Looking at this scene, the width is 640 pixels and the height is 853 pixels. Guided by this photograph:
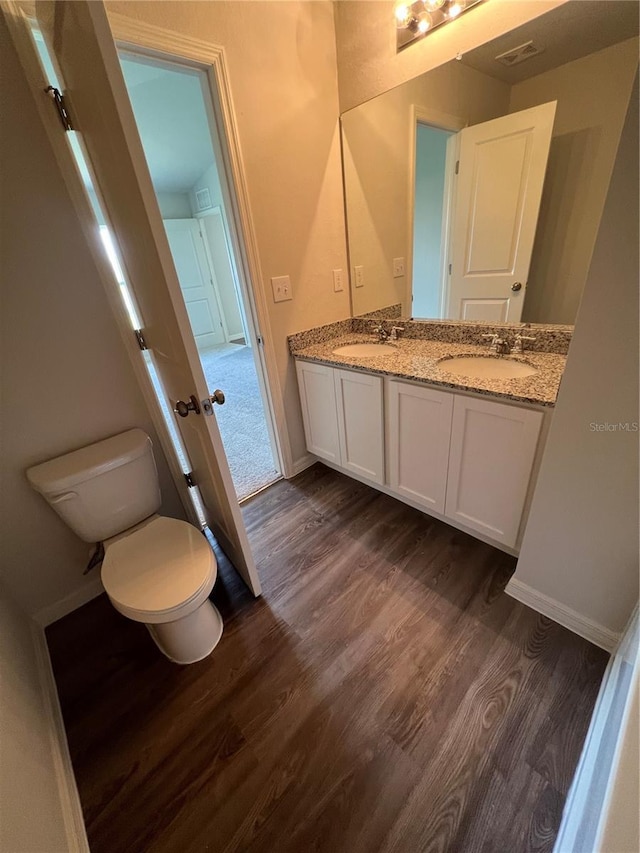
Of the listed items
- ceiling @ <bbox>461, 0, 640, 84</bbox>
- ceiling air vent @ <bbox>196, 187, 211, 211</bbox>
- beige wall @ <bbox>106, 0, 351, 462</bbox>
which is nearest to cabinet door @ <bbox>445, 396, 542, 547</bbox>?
beige wall @ <bbox>106, 0, 351, 462</bbox>

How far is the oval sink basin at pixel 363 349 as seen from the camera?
201cm

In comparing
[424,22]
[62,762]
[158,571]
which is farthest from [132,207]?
[62,762]

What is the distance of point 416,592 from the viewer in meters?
1.46

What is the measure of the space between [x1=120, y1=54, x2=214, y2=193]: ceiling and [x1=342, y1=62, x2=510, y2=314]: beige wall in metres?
0.87

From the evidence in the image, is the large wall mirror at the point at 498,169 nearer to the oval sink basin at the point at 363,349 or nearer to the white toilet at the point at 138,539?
the oval sink basin at the point at 363,349

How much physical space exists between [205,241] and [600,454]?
602 cm

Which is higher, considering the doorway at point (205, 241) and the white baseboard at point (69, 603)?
the doorway at point (205, 241)

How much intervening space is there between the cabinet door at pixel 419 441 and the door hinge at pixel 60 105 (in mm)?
1477

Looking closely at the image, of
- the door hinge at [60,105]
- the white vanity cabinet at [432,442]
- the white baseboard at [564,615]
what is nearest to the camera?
the door hinge at [60,105]

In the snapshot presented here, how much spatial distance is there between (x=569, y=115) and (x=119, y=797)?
107 inches

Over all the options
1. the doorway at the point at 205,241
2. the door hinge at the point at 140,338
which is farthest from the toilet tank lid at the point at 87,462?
the doorway at the point at 205,241

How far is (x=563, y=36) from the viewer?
1211mm

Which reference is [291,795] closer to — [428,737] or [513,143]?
[428,737]

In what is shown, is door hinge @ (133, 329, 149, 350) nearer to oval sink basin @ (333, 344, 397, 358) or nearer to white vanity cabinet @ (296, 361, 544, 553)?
white vanity cabinet @ (296, 361, 544, 553)
